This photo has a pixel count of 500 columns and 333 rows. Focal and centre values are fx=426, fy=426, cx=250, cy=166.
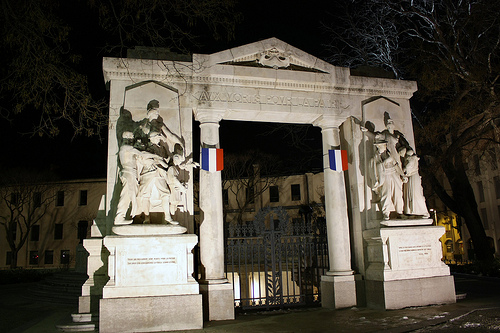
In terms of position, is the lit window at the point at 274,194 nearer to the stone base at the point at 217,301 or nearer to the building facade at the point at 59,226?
the building facade at the point at 59,226

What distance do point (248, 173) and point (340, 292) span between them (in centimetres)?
2417

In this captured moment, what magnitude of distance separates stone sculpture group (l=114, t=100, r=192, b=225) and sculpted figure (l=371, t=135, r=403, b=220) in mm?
4967

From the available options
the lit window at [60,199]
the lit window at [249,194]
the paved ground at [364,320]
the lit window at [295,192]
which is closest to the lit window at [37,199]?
the lit window at [60,199]

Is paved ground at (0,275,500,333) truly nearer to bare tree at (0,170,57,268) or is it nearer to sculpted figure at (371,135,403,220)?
sculpted figure at (371,135,403,220)

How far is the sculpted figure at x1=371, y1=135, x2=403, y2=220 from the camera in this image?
1083cm

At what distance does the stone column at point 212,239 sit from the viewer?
9.54 meters

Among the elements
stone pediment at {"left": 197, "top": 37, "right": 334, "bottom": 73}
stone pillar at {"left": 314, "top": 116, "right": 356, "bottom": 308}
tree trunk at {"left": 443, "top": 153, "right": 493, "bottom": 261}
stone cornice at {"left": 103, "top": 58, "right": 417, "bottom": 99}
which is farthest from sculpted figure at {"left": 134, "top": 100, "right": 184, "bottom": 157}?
tree trunk at {"left": 443, "top": 153, "right": 493, "bottom": 261}

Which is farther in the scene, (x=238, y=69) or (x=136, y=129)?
(x=238, y=69)

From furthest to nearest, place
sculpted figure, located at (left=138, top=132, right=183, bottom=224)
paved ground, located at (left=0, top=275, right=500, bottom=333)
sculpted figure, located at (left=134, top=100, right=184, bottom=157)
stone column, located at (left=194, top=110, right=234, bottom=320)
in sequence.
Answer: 1. stone column, located at (left=194, top=110, right=234, bottom=320)
2. sculpted figure, located at (left=134, top=100, right=184, bottom=157)
3. sculpted figure, located at (left=138, top=132, right=183, bottom=224)
4. paved ground, located at (left=0, top=275, right=500, bottom=333)

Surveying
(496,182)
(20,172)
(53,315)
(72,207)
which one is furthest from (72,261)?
(496,182)

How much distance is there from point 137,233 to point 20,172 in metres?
36.0

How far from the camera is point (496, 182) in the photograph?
128 feet

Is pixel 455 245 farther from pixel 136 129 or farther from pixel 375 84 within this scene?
pixel 136 129

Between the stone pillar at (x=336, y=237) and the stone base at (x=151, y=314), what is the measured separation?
12.5 ft
